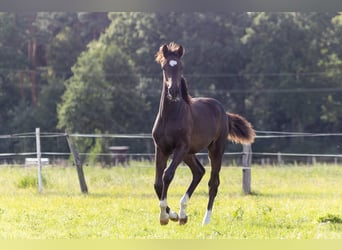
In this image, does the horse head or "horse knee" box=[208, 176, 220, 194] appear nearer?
the horse head

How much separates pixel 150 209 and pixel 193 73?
28.2 m

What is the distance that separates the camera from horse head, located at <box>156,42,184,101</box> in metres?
7.40

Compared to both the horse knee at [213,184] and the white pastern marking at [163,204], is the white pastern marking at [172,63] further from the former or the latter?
the horse knee at [213,184]

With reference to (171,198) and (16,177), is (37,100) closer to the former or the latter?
(16,177)

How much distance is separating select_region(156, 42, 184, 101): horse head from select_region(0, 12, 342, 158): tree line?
84.2ft

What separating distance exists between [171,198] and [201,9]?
5.76 m

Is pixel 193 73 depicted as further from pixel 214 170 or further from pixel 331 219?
pixel 331 219

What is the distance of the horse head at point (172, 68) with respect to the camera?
740 centimetres

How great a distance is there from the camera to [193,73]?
37.2m

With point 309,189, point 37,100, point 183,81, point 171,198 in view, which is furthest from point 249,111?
point 183,81

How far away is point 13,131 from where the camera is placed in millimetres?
33625

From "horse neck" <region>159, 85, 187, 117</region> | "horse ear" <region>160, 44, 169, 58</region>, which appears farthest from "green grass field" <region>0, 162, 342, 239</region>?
"horse ear" <region>160, 44, 169, 58</region>

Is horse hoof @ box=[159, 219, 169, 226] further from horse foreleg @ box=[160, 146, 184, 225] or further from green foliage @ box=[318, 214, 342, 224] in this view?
green foliage @ box=[318, 214, 342, 224]

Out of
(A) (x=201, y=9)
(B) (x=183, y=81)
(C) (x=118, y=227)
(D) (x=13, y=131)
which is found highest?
(A) (x=201, y=9)
